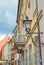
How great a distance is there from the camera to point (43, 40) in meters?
8.92

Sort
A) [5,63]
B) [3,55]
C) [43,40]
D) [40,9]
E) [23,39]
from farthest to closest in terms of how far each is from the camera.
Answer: [3,55]
[5,63]
[23,39]
[40,9]
[43,40]

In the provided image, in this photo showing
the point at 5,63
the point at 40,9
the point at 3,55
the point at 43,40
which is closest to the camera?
the point at 43,40

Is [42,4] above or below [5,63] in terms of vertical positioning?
above

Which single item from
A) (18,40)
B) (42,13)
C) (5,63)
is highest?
(42,13)

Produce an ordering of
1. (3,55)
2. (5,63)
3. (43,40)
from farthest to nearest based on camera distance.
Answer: (3,55)
(5,63)
(43,40)

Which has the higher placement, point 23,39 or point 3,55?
point 23,39

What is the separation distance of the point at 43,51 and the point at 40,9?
163 cm

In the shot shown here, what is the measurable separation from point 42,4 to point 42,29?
921 mm

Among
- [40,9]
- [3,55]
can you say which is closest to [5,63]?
[3,55]

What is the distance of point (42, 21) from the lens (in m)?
9.20

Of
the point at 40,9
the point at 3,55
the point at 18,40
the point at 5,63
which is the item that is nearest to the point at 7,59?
the point at 5,63

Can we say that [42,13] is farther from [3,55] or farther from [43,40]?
[3,55]

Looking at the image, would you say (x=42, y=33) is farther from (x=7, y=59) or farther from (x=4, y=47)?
(x=4, y=47)

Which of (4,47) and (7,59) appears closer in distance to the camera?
(7,59)
